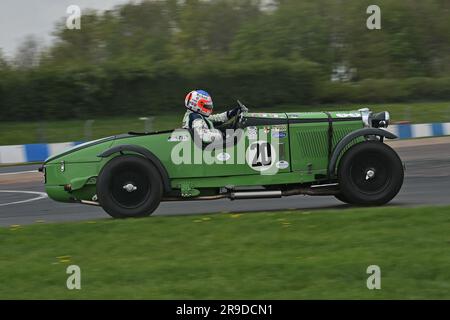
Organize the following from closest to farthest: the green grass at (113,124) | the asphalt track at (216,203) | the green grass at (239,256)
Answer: the green grass at (239,256) < the asphalt track at (216,203) < the green grass at (113,124)

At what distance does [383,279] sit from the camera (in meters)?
7.18

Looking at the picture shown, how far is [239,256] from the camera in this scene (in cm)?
823

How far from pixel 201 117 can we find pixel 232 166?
0.76m

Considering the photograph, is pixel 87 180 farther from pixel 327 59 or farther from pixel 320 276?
pixel 327 59

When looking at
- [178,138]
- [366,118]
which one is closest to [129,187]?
[178,138]

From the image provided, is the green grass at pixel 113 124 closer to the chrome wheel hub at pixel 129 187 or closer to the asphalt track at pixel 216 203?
the asphalt track at pixel 216 203

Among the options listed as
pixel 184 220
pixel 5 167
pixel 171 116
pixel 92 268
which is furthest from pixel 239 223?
pixel 171 116

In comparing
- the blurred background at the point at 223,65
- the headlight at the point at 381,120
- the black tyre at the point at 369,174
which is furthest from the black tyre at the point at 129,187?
the blurred background at the point at 223,65

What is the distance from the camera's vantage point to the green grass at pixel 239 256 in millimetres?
7105

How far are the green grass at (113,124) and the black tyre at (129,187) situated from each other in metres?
16.8

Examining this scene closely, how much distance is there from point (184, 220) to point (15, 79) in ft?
74.7

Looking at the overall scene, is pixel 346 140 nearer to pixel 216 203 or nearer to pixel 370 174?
pixel 370 174

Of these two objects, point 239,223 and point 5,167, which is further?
point 5,167

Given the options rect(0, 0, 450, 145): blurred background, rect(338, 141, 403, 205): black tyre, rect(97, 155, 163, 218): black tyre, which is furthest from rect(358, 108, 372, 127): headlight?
rect(0, 0, 450, 145): blurred background
